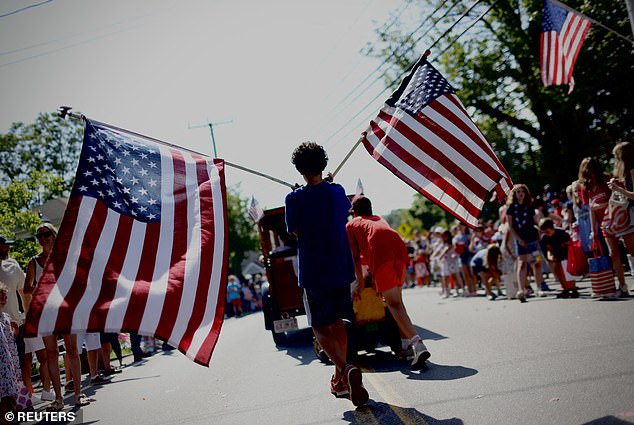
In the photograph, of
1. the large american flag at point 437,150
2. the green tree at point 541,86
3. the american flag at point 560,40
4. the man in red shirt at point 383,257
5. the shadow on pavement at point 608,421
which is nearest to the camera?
the shadow on pavement at point 608,421

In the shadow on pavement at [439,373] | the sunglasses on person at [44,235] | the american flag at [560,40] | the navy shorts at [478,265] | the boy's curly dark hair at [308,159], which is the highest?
the american flag at [560,40]

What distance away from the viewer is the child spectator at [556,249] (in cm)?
894

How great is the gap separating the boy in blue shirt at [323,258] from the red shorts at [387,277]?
40.6 inches

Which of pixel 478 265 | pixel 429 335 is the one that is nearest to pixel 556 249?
pixel 478 265

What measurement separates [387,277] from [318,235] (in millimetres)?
1422

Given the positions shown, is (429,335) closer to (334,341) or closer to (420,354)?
(420,354)

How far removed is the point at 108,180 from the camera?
3975 millimetres

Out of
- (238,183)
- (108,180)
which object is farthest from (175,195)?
(238,183)

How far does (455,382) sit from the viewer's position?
15.1ft

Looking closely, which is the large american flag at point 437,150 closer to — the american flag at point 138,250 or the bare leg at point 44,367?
the american flag at point 138,250

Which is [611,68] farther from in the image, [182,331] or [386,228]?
[182,331]

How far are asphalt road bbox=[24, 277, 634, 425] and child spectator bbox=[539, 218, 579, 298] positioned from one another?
0.30m

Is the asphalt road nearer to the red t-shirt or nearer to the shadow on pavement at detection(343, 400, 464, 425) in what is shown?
the shadow on pavement at detection(343, 400, 464, 425)

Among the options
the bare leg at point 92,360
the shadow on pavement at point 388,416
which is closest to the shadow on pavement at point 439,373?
the shadow on pavement at point 388,416
